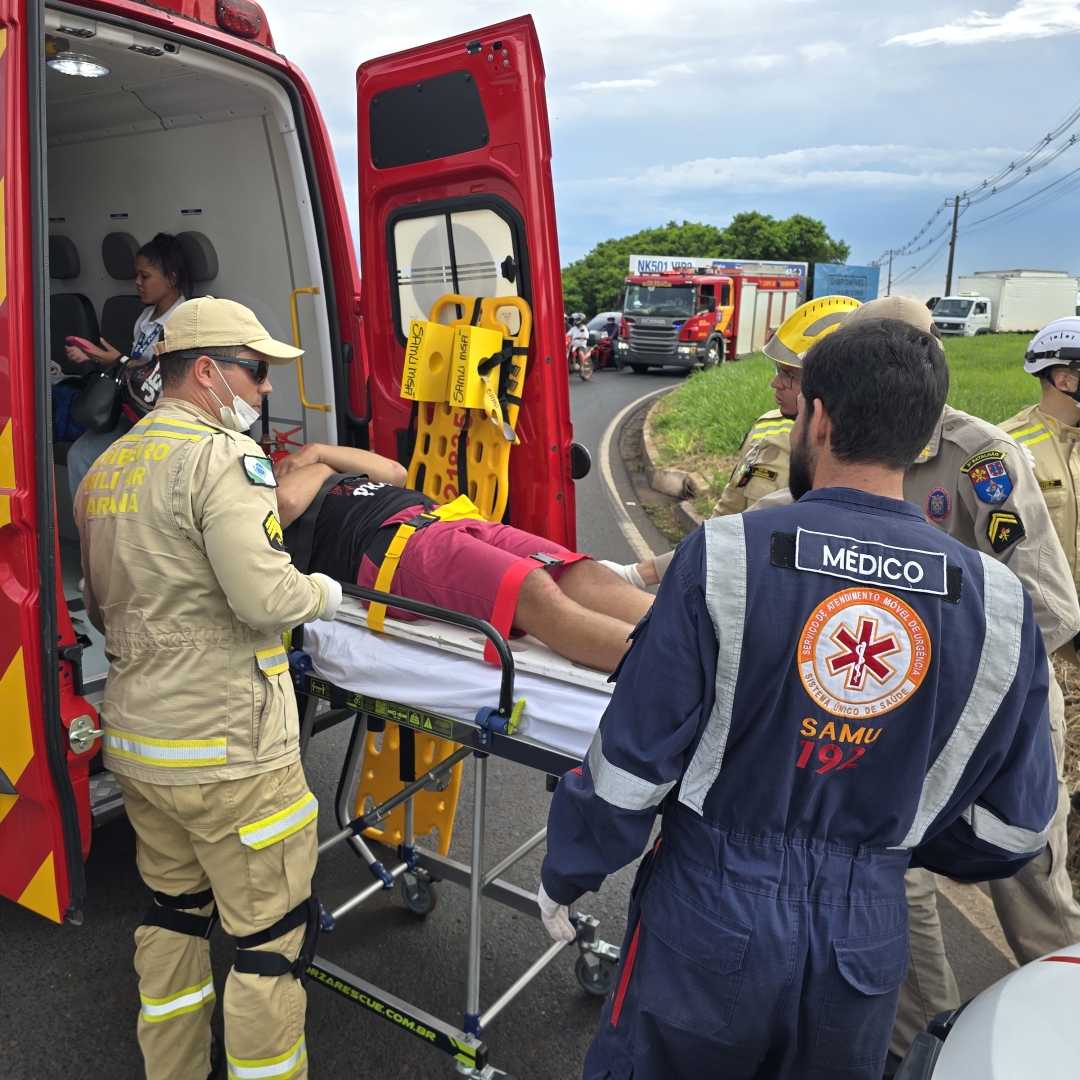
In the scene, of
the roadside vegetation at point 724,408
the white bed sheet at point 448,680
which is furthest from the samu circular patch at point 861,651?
Result: the roadside vegetation at point 724,408

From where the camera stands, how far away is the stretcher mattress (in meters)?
2.17

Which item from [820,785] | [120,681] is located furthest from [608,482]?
[820,785]

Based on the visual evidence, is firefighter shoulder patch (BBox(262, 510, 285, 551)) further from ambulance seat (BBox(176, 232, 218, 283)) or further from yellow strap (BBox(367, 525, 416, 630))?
ambulance seat (BBox(176, 232, 218, 283))

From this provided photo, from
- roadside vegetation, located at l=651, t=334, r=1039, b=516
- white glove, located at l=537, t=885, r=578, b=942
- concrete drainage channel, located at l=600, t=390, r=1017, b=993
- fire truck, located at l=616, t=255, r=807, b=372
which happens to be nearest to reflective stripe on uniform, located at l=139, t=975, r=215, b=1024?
white glove, located at l=537, t=885, r=578, b=942

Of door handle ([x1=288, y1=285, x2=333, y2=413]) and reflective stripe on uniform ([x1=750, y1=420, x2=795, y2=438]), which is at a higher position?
door handle ([x1=288, y1=285, x2=333, y2=413])

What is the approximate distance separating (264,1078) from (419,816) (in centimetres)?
105

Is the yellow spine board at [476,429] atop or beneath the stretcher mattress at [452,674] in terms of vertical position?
atop

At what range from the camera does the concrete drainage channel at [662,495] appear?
2.97 meters

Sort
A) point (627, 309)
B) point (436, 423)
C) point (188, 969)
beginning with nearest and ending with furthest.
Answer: point (188, 969) → point (436, 423) → point (627, 309)

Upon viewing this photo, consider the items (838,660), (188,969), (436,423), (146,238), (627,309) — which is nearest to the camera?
(838,660)

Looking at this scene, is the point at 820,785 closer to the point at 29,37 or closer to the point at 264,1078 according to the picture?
the point at 264,1078

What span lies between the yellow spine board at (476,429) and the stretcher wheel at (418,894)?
1374 mm

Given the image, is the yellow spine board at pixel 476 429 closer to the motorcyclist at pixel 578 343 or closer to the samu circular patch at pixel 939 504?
the samu circular patch at pixel 939 504

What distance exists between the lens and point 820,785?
4.51 ft
